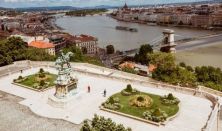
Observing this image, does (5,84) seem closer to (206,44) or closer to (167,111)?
(167,111)

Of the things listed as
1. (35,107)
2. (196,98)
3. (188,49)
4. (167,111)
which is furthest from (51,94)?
(188,49)

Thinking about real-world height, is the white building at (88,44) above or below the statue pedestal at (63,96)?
below

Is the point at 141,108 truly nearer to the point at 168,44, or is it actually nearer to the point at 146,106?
the point at 146,106

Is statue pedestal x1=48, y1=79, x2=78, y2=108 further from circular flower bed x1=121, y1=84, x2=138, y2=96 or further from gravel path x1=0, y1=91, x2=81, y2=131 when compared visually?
circular flower bed x1=121, y1=84, x2=138, y2=96

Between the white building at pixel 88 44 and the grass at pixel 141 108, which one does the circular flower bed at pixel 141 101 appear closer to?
the grass at pixel 141 108

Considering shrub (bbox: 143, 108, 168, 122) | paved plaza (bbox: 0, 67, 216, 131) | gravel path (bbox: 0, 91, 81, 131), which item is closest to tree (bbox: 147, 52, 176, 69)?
paved plaza (bbox: 0, 67, 216, 131)

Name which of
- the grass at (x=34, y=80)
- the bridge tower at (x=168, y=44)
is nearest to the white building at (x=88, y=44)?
the bridge tower at (x=168, y=44)
